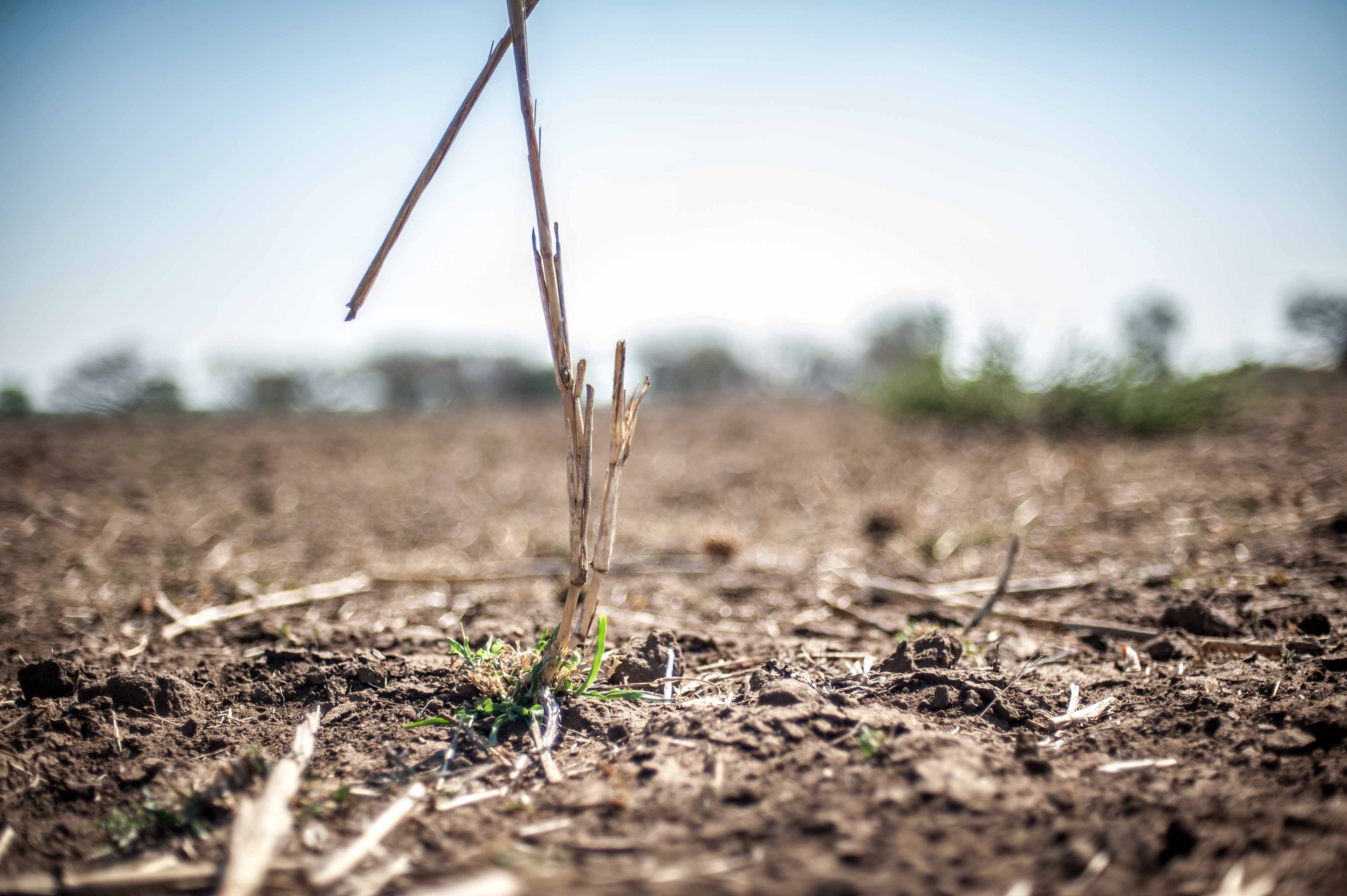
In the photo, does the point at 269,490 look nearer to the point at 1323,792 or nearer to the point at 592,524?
the point at 592,524

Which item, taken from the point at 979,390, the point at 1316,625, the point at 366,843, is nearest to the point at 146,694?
the point at 366,843

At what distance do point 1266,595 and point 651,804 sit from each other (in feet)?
10.2

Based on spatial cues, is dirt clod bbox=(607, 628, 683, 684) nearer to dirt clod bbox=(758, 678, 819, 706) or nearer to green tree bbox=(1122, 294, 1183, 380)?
dirt clod bbox=(758, 678, 819, 706)

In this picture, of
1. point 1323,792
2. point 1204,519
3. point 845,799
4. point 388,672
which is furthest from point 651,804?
point 1204,519

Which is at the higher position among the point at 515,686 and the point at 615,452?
the point at 615,452

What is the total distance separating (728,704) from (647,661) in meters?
0.46

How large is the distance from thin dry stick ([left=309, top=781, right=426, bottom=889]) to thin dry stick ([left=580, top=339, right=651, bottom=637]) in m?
0.58

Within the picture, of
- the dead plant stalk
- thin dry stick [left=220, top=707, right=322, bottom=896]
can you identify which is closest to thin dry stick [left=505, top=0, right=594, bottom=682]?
the dead plant stalk

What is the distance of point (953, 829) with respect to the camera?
1.39 metres

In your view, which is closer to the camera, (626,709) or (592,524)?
(626,709)

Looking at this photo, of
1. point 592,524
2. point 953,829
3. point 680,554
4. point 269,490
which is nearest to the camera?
point 953,829

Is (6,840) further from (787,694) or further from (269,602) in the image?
(269,602)

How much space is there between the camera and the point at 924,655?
7.80 feet

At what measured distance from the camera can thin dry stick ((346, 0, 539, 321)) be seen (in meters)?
1.86
